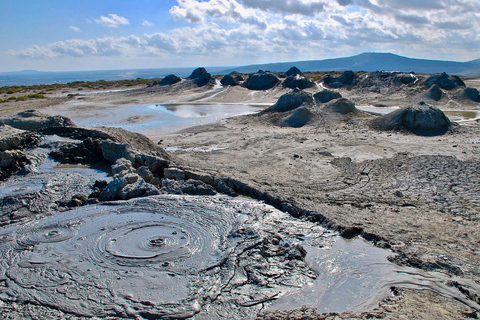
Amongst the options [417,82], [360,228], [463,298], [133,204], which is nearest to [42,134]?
[133,204]

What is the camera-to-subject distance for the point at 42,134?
1103cm

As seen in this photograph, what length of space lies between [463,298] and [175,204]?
525 centimetres

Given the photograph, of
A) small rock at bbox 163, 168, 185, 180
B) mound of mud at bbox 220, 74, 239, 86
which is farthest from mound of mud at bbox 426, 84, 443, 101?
small rock at bbox 163, 168, 185, 180

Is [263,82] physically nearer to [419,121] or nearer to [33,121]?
[419,121]

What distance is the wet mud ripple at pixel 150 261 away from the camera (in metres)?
4.51

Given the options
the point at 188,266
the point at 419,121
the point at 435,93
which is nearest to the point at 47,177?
the point at 188,266

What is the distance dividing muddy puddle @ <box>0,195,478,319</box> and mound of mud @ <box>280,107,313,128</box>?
37.5 feet

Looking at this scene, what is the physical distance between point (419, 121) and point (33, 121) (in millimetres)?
16090

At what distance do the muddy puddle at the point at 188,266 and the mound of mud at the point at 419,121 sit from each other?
1069 centimetres

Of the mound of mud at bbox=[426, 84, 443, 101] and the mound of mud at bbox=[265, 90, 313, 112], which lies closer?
the mound of mud at bbox=[265, 90, 313, 112]

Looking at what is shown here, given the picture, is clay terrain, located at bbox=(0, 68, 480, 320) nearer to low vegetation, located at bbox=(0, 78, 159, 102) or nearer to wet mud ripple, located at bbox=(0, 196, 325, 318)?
wet mud ripple, located at bbox=(0, 196, 325, 318)

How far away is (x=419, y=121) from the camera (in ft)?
49.8

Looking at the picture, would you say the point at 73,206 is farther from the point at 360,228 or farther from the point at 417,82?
the point at 417,82

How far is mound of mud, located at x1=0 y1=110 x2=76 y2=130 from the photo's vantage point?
42.7 feet
